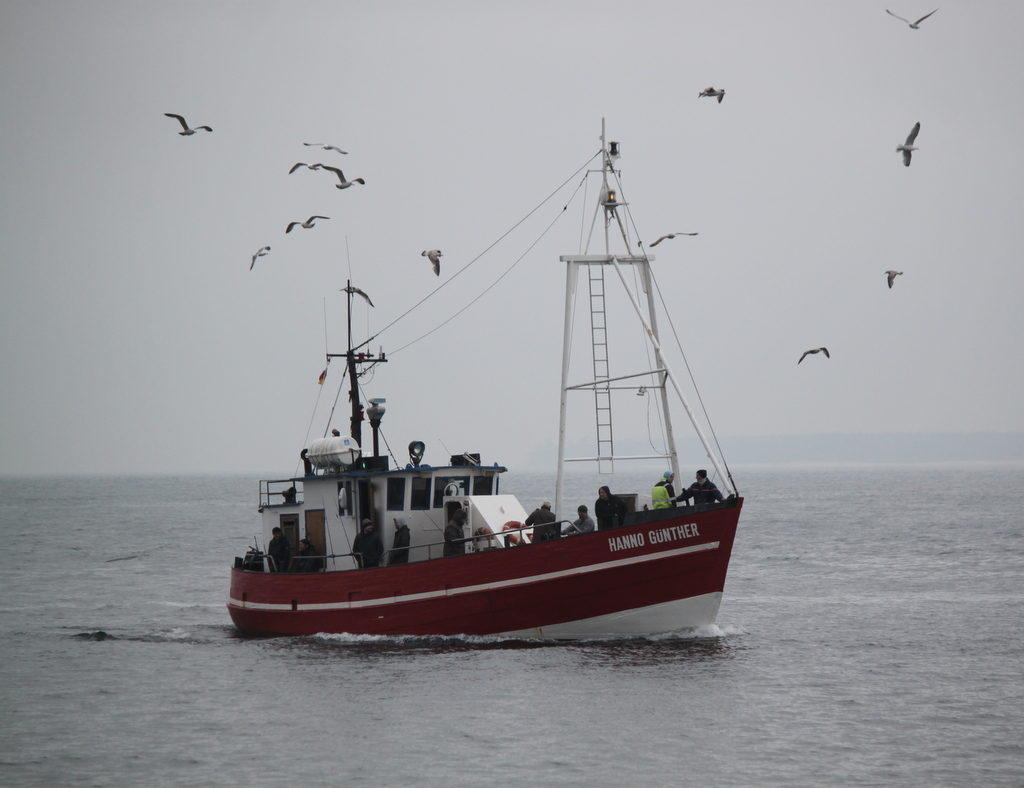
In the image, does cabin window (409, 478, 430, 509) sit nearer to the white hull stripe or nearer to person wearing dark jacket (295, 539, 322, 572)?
the white hull stripe

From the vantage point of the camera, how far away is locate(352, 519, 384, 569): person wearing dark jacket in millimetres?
22969

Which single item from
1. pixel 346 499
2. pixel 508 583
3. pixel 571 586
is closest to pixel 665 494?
pixel 571 586

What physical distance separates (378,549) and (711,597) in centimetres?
679

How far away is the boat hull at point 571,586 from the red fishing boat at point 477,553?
1.0 inches

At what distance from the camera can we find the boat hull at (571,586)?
68.0 ft

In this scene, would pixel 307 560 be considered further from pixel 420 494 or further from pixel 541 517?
pixel 541 517

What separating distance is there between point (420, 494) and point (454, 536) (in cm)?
190

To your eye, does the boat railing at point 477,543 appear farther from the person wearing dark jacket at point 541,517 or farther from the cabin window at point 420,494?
the cabin window at point 420,494

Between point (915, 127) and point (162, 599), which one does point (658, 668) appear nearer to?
point (915, 127)

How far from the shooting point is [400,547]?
22.5 metres

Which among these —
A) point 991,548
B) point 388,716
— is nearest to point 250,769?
point 388,716

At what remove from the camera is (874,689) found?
64.6ft

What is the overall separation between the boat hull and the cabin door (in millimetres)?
2151

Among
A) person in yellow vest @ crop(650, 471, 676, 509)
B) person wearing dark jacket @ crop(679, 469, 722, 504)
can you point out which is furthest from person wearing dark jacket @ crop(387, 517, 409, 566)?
person wearing dark jacket @ crop(679, 469, 722, 504)
